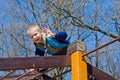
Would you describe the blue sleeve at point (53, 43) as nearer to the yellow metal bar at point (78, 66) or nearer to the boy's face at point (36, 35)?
the boy's face at point (36, 35)

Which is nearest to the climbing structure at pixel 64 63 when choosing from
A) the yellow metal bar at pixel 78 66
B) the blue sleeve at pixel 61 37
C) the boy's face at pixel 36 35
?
the yellow metal bar at pixel 78 66

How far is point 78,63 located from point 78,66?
0.03 meters

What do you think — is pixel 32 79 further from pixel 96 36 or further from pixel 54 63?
pixel 96 36

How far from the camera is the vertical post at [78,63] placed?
Answer: 9.64 feet

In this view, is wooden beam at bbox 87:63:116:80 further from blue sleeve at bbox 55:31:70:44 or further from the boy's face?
the boy's face

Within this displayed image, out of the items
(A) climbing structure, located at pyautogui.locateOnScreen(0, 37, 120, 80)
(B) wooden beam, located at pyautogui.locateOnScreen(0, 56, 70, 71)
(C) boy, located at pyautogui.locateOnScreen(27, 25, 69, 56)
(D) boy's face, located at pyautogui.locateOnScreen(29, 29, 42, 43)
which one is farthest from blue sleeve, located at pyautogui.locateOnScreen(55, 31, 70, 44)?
(B) wooden beam, located at pyautogui.locateOnScreen(0, 56, 70, 71)

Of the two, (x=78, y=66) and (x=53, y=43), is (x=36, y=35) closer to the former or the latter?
(x=53, y=43)

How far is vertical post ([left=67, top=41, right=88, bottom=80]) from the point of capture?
9.64ft

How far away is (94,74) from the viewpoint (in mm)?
3150

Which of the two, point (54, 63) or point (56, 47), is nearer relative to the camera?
point (54, 63)

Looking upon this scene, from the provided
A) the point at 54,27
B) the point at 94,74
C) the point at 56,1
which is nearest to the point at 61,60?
the point at 94,74

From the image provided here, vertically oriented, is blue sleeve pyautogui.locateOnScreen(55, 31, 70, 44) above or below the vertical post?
above

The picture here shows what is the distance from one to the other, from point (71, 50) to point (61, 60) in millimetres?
180

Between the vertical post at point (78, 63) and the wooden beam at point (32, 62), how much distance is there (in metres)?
0.07
